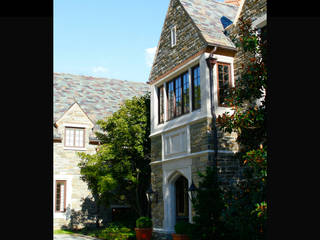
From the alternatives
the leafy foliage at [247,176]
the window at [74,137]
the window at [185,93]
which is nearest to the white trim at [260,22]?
the leafy foliage at [247,176]

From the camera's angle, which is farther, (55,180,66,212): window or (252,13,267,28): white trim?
(55,180,66,212): window

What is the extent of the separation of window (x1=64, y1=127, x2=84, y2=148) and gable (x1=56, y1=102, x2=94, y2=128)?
0.44m

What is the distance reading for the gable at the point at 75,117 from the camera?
2081 centimetres

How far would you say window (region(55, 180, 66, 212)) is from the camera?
20.1 m

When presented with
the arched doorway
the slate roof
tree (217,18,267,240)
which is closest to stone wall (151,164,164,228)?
the arched doorway

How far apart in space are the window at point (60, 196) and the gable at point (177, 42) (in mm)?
8734

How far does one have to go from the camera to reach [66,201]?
65.9 feet

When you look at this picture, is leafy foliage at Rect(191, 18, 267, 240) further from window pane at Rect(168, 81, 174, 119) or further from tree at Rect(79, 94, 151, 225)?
tree at Rect(79, 94, 151, 225)

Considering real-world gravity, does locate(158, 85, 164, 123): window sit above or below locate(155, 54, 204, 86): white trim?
below

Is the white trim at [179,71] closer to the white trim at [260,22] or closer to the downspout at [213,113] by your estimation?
the downspout at [213,113]
